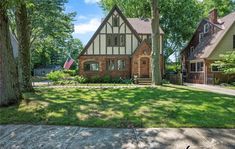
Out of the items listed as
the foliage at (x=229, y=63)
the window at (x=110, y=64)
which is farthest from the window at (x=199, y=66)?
the window at (x=110, y=64)

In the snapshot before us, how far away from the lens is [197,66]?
3195cm

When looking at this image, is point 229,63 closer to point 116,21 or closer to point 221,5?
point 116,21

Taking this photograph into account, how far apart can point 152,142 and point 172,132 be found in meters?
0.92

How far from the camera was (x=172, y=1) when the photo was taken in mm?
45250

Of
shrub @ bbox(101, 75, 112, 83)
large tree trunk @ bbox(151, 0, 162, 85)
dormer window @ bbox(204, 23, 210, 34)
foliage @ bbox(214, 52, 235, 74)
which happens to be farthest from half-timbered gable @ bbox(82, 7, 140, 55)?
foliage @ bbox(214, 52, 235, 74)

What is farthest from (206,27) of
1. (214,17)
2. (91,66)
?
(91,66)

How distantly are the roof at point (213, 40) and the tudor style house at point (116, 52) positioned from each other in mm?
5528

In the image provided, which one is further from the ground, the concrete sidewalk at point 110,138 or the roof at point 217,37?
the roof at point 217,37

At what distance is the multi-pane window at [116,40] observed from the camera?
103 feet

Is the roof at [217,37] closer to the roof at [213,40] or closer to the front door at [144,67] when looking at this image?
the roof at [213,40]

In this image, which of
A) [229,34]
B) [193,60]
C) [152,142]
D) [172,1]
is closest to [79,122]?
[152,142]

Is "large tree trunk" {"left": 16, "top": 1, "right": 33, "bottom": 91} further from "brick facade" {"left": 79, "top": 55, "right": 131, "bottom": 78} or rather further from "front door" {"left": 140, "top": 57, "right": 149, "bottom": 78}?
"front door" {"left": 140, "top": 57, "right": 149, "bottom": 78}

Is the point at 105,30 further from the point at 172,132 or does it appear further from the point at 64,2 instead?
the point at 172,132

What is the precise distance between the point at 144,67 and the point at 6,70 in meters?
22.4
